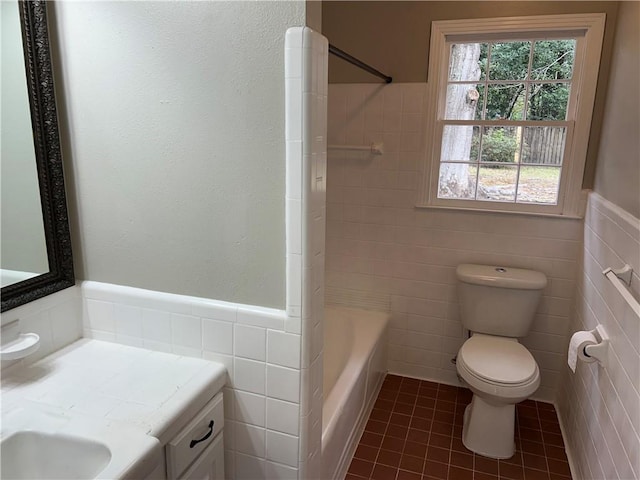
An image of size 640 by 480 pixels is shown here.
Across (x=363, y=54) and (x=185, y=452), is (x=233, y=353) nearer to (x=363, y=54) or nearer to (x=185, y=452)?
(x=185, y=452)

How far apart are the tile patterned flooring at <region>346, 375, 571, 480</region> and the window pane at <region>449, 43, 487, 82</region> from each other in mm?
1820

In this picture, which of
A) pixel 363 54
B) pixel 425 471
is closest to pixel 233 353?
pixel 425 471

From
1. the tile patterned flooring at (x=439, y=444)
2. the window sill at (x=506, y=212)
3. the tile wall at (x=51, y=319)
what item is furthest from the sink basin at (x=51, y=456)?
the window sill at (x=506, y=212)

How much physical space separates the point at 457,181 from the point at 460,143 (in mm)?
214

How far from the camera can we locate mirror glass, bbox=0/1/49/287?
4.58ft

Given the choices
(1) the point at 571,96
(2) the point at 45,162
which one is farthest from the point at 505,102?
(2) the point at 45,162

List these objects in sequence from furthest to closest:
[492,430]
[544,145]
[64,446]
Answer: [544,145], [492,430], [64,446]

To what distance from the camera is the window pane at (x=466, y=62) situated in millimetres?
2543

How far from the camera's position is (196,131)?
1417 millimetres

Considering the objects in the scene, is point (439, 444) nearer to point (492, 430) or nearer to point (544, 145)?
point (492, 430)

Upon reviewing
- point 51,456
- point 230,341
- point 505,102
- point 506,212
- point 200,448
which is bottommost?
point 200,448

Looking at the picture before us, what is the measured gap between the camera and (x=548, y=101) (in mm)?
2482

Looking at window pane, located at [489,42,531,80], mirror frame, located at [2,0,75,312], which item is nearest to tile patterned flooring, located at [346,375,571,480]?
mirror frame, located at [2,0,75,312]

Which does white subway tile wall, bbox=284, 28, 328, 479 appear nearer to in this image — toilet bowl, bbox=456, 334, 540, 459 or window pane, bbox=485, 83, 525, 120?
toilet bowl, bbox=456, 334, 540, 459
